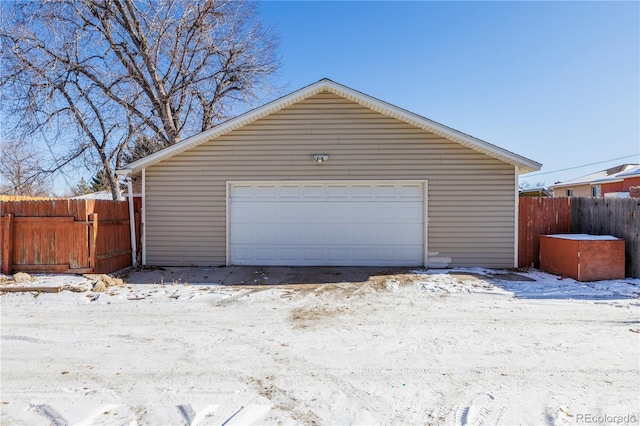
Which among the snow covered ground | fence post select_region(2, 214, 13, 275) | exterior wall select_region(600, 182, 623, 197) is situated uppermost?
exterior wall select_region(600, 182, 623, 197)

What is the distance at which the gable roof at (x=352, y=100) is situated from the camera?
8055 mm

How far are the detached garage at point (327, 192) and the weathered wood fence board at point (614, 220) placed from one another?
167cm

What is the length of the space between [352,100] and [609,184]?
2468 cm

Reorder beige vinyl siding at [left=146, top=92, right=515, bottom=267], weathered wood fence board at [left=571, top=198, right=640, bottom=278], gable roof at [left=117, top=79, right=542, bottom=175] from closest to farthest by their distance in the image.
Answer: weathered wood fence board at [left=571, top=198, right=640, bottom=278] → gable roof at [left=117, top=79, right=542, bottom=175] → beige vinyl siding at [left=146, top=92, right=515, bottom=267]

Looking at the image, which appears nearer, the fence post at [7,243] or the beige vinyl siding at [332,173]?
the fence post at [7,243]

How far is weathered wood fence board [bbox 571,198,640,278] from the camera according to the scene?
7242 mm

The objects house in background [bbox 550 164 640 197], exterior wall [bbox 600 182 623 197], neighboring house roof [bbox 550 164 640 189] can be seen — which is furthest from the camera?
exterior wall [bbox 600 182 623 197]

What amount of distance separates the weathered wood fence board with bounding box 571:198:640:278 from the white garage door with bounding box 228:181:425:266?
3.87m

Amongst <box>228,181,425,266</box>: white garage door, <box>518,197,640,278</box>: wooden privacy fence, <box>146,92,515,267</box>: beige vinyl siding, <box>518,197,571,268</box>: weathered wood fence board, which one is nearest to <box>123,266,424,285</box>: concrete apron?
<box>228,181,425,266</box>: white garage door

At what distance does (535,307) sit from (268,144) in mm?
6473

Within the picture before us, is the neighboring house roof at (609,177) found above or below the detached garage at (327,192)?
above
